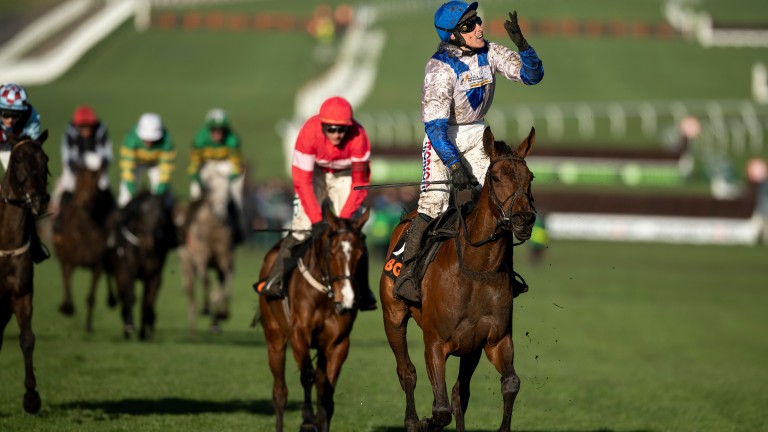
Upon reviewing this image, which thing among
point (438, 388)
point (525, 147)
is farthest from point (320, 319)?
point (525, 147)

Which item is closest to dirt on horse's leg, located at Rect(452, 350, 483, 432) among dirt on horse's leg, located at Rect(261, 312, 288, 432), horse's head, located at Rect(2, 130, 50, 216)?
A: dirt on horse's leg, located at Rect(261, 312, 288, 432)

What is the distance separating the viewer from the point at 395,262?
33.2ft

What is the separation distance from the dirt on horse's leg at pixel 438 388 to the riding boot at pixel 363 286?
1.23m

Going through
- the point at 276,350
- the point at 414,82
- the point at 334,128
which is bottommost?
the point at 276,350

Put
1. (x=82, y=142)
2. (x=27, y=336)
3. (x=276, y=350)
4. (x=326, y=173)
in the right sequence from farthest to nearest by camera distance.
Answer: (x=82, y=142), (x=326, y=173), (x=276, y=350), (x=27, y=336)

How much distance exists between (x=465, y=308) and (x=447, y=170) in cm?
149

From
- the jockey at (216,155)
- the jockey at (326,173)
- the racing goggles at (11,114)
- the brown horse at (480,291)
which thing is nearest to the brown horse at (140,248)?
the jockey at (216,155)

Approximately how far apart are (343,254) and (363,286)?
3.09ft

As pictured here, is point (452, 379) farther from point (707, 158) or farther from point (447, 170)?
point (707, 158)

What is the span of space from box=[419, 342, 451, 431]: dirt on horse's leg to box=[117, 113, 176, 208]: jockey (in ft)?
31.6

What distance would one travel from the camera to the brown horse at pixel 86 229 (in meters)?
18.6

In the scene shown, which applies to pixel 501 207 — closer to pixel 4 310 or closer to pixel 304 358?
pixel 304 358

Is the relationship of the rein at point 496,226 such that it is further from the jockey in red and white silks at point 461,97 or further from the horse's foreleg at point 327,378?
the horse's foreleg at point 327,378

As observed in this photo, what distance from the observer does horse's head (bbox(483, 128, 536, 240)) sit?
27.6 feet
